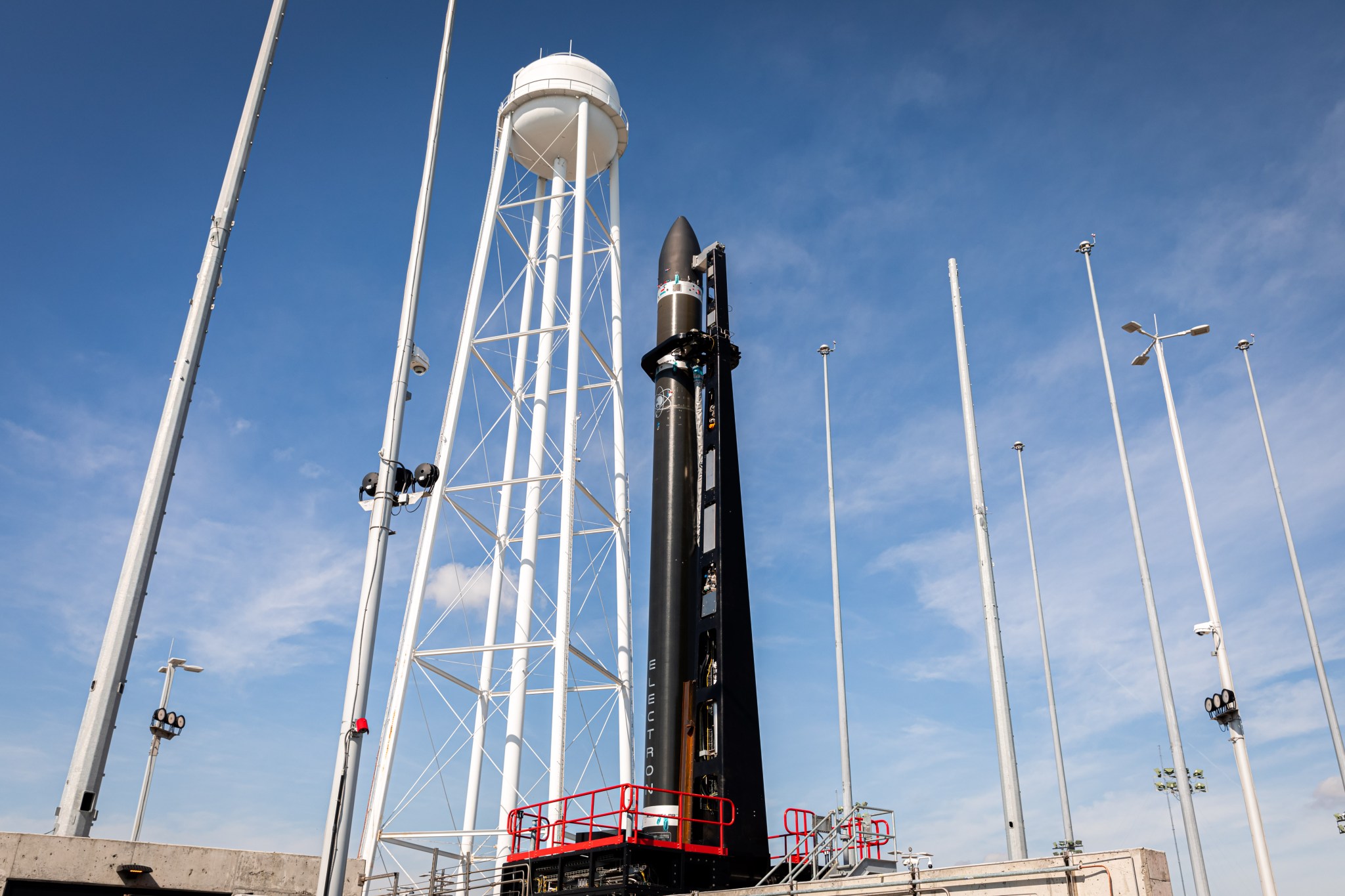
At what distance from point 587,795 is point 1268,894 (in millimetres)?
11671

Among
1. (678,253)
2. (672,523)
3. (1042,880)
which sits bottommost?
(1042,880)

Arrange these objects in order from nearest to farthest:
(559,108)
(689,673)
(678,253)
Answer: (689,673) → (678,253) → (559,108)

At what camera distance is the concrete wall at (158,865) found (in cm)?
1349

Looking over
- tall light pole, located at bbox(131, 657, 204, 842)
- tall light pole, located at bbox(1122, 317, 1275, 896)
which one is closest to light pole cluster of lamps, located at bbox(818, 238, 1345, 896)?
tall light pole, located at bbox(1122, 317, 1275, 896)

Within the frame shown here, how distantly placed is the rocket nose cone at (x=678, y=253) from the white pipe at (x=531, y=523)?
2.80 metres

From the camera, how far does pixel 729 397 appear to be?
77.1 ft

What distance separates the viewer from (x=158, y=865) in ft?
47.9

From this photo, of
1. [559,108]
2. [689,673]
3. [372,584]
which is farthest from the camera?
[559,108]

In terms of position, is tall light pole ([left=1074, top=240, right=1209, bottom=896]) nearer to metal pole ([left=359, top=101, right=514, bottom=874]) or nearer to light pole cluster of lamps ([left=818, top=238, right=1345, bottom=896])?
light pole cluster of lamps ([left=818, top=238, right=1345, bottom=896])

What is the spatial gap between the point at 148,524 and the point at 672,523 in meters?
11.3

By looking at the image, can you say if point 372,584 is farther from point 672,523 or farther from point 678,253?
point 678,253

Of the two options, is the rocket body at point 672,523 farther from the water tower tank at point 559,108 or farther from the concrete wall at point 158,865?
the concrete wall at point 158,865

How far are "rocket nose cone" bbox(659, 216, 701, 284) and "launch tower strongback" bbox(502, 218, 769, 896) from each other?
48 millimetres

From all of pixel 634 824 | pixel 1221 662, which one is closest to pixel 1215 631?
pixel 1221 662
